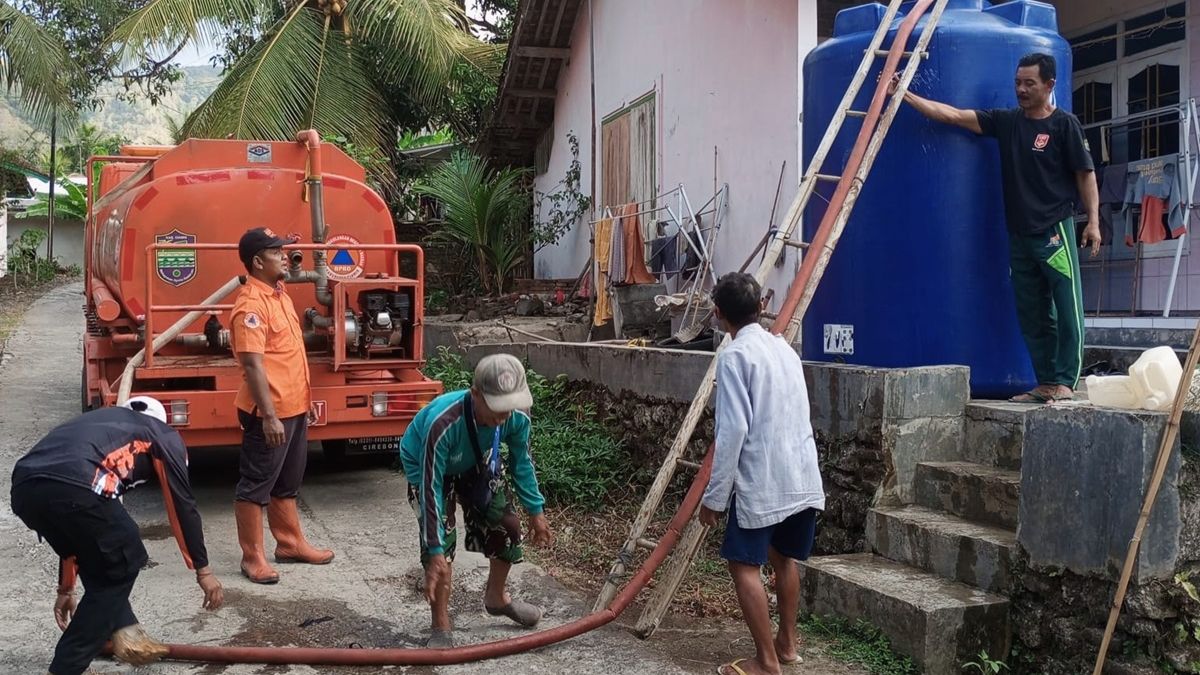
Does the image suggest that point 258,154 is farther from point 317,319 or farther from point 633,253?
point 633,253

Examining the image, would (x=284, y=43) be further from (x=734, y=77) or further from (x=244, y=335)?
(x=244, y=335)

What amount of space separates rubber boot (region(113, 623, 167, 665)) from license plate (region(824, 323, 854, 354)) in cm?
345

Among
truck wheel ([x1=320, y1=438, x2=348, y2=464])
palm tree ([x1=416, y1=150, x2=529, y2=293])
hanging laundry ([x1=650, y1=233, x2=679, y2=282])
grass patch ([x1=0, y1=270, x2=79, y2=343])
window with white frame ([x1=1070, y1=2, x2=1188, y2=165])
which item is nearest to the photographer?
window with white frame ([x1=1070, y1=2, x2=1188, y2=165])

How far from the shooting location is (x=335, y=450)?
306 inches

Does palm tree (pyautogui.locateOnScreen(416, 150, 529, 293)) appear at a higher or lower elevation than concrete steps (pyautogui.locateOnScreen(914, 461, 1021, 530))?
higher

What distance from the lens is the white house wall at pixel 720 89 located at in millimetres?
7914

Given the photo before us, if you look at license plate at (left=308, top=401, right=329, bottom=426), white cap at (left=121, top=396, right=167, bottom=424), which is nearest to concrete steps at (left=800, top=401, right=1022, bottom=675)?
white cap at (left=121, top=396, right=167, bottom=424)

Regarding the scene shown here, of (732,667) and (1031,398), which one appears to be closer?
(732,667)

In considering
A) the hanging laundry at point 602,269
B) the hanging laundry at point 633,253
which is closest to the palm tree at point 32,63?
the hanging laundry at point 602,269

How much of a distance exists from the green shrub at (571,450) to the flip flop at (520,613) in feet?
6.08

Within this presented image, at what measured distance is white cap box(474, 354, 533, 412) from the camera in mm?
3896

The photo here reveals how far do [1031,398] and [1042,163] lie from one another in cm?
110

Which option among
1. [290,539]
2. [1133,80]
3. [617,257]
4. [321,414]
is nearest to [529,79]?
[617,257]

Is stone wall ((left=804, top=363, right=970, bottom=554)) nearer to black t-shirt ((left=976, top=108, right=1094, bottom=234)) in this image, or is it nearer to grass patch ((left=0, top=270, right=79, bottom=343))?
black t-shirt ((left=976, top=108, right=1094, bottom=234))
